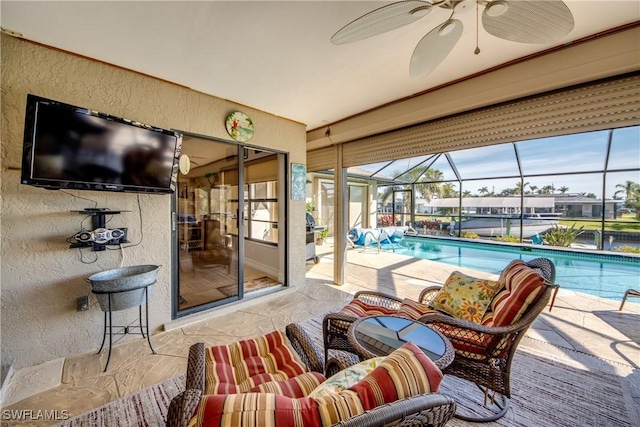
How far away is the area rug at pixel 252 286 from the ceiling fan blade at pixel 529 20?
3.89 meters

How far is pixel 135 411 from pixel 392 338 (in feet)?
6.21

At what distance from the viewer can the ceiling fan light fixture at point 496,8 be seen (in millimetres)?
1251

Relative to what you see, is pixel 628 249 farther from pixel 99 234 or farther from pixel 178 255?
pixel 99 234

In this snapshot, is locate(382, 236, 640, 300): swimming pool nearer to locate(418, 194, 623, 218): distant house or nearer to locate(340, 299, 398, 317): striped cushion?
locate(418, 194, 623, 218): distant house

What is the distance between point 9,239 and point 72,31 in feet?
5.99

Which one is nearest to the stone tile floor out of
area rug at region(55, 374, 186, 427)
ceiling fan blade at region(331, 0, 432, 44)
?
area rug at region(55, 374, 186, 427)

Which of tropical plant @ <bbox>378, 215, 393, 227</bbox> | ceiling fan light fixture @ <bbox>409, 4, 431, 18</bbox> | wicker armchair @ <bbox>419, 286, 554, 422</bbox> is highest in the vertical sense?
ceiling fan light fixture @ <bbox>409, 4, 431, 18</bbox>

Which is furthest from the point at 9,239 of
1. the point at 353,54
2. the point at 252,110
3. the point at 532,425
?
the point at 532,425

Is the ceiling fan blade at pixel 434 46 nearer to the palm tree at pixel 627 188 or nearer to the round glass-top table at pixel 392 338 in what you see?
the round glass-top table at pixel 392 338

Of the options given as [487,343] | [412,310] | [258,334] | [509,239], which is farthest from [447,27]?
[509,239]

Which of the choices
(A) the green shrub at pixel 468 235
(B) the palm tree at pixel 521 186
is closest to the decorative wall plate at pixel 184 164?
(B) the palm tree at pixel 521 186

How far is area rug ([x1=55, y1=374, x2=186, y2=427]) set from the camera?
161 cm

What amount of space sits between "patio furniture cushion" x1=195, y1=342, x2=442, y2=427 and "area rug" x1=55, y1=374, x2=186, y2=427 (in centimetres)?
148

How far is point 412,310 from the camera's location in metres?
2.22
